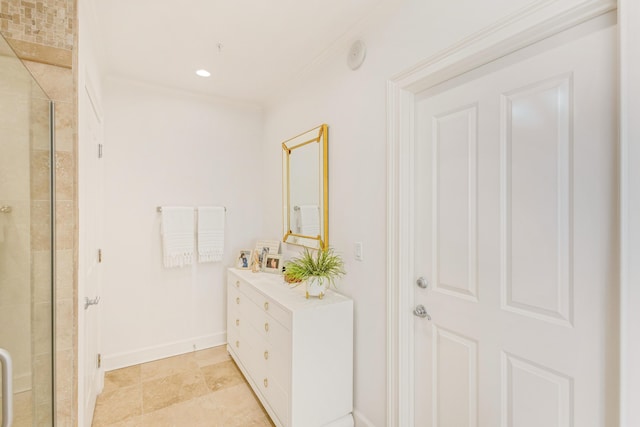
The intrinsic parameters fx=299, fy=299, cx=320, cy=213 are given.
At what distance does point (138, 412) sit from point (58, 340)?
39.8 inches

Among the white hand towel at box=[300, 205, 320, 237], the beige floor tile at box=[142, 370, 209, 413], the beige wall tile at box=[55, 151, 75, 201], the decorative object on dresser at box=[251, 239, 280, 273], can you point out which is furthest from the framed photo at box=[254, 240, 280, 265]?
the beige wall tile at box=[55, 151, 75, 201]

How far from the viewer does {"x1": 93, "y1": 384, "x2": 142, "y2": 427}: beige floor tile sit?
6.51 feet

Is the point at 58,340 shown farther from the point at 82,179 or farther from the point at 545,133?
the point at 545,133

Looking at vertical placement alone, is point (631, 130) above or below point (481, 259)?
above

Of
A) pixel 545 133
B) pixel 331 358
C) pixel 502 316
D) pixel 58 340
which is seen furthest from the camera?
pixel 331 358

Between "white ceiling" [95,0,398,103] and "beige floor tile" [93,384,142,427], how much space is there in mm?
2541

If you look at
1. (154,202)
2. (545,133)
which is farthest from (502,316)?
(154,202)

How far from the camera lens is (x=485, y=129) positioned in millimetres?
1279

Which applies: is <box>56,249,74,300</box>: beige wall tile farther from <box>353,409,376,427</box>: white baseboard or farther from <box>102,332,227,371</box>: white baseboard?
<box>353,409,376,427</box>: white baseboard

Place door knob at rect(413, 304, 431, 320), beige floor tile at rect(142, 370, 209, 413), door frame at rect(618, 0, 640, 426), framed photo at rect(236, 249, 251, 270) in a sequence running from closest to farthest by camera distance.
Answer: door frame at rect(618, 0, 640, 426), door knob at rect(413, 304, 431, 320), beige floor tile at rect(142, 370, 209, 413), framed photo at rect(236, 249, 251, 270)

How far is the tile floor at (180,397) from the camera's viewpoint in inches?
77.5

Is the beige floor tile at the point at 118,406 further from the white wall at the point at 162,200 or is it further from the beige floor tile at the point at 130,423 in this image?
the white wall at the point at 162,200

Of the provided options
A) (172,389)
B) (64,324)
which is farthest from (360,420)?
(64,324)

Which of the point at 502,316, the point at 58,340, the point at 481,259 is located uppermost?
the point at 481,259
